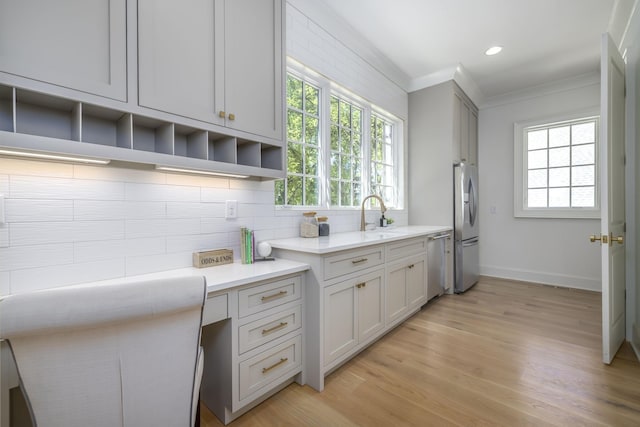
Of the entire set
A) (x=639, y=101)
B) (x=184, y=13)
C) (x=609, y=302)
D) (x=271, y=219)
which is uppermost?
(x=184, y=13)

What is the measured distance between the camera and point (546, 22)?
9.00 ft

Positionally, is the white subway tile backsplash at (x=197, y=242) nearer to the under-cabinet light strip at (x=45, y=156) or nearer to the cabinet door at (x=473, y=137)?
the under-cabinet light strip at (x=45, y=156)

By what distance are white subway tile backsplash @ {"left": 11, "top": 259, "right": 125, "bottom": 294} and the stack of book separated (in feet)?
2.05

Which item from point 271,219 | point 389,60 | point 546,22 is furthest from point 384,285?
point 546,22

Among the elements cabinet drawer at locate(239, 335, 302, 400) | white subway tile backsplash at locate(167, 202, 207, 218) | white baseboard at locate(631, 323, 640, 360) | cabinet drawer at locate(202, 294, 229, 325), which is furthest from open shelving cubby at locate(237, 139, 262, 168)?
white baseboard at locate(631, 323, 640, 360)

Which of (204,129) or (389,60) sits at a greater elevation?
(389,60)

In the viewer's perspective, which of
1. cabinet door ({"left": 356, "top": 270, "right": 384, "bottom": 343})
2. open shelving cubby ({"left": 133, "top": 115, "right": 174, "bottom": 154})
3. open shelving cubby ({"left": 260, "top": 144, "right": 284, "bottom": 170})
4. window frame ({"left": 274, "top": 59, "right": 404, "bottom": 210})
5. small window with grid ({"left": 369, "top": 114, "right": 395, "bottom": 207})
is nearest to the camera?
open shelving cubby ({"left": 133, "top": 115, "right": 174, "bottom": 154})

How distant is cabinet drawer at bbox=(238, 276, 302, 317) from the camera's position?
1.41 metres

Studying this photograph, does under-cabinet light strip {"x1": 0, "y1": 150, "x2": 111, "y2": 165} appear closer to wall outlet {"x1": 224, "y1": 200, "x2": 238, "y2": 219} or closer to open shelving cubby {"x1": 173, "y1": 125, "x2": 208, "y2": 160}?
open shelving cubby {"x1": 173, "y1": 125, "x2": 208, "y2": 160}

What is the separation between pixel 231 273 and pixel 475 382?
5.43 feet

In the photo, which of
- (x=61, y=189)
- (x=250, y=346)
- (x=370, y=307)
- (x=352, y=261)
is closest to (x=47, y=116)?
(x=61, y=189)

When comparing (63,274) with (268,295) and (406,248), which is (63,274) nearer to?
(268,295)

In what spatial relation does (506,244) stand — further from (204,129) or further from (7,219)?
(7,219)

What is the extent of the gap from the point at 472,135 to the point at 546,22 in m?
1.76
